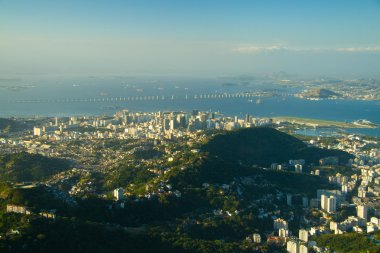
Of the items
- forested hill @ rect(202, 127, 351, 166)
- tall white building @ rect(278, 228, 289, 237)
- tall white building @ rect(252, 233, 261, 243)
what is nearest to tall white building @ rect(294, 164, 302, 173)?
forested hill @ rect(202, 127, 351, 166)

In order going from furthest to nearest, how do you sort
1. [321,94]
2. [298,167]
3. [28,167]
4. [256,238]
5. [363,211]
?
[321,94], [298,167], [28,167], [363,211], [256,238]

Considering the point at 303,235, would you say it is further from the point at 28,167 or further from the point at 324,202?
the point at 28,167

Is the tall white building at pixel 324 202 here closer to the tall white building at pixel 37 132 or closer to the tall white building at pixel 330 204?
the tall white building at pixel 330 204

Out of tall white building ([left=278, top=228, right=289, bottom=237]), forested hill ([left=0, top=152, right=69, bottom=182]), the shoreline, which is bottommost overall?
the shoreline

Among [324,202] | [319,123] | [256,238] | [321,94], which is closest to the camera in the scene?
[256,238]

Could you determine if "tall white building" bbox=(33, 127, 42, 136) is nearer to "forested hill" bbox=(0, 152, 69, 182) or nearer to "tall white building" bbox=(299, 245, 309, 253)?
"forested hill" bbox=(0, 152, 69, 182)

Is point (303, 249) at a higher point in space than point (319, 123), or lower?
higher

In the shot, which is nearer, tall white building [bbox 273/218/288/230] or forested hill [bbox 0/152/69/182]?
tall white building [bbox 273/218/288/230]

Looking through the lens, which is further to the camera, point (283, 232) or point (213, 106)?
point (213, 106)

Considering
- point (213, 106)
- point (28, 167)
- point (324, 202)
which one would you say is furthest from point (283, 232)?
point (213, 106)

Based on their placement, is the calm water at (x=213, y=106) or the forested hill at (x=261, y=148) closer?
the forested hill at (x=261, y=148)

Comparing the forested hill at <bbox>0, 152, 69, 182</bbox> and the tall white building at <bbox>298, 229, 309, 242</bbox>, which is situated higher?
the forested hill at <bbox>0, 152, 69, 182</bbox>

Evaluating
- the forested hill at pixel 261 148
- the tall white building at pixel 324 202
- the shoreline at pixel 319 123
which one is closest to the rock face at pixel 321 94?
the shoreline at pixel 319 123
